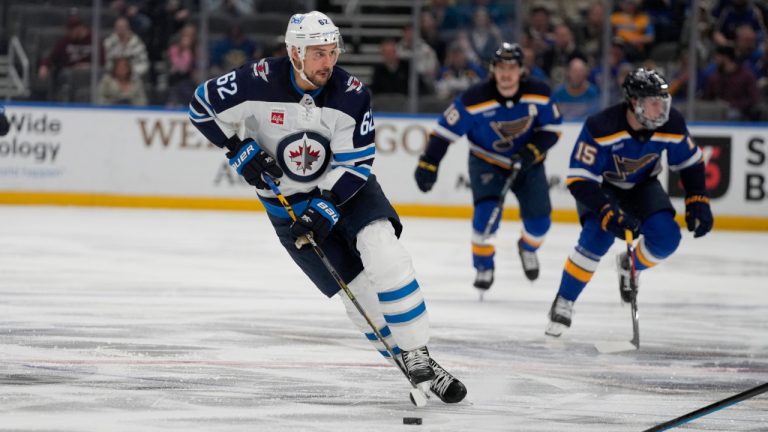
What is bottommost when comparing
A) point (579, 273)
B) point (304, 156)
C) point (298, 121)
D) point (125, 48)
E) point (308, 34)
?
point (579, 273)

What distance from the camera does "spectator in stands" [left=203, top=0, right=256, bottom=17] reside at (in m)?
11.4

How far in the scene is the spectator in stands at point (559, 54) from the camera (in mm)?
10938

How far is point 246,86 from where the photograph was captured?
4.27m

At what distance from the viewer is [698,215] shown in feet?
18.6

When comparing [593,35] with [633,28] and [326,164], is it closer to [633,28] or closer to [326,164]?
[633,28]

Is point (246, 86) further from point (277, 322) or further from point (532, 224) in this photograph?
point (532, 224)

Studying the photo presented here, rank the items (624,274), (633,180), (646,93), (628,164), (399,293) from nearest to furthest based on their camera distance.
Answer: (399,293) < (646,93) < (628,164) < (633,180) < (624,274)

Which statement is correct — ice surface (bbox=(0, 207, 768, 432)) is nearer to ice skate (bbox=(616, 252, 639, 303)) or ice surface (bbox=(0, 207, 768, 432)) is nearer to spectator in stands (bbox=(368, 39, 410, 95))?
ice skate (bbox=(616, 252, 639, 303))

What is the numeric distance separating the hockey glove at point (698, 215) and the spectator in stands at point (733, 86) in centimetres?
517

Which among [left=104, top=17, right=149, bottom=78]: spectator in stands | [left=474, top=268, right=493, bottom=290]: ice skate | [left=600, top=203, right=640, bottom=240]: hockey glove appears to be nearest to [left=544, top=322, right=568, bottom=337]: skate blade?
[left=600, top=203, right=640, bottom=240]: hockey glove

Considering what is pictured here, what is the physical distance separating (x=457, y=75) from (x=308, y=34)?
7.02m

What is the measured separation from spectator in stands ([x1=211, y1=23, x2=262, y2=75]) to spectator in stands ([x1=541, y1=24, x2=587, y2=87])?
2504 millimetres

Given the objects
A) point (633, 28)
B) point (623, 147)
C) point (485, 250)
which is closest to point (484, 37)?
point (633, 28)

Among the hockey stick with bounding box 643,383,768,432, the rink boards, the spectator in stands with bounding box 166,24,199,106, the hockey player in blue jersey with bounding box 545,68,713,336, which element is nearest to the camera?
the hockey stick with bounding box 643,383,768,432
